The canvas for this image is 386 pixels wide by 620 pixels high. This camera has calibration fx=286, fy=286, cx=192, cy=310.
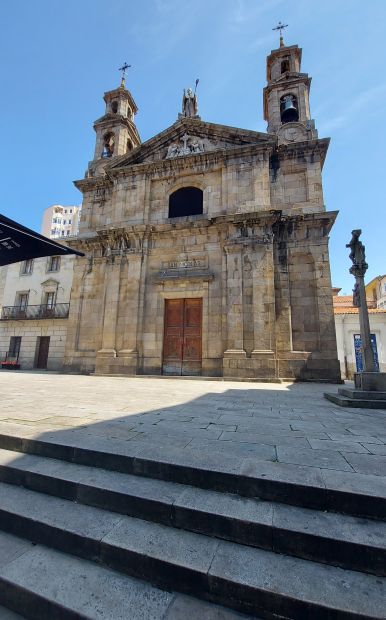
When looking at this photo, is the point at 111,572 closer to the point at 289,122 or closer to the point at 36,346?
the point at 289,122

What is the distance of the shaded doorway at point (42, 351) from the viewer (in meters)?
22.3

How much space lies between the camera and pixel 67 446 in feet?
10.2

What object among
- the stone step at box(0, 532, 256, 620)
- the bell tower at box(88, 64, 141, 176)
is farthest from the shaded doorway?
the stone step at box(0, 532, 256, 620)

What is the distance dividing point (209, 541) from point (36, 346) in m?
24.0

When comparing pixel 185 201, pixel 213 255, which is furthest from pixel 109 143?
pixel 213 255

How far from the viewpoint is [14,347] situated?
23.2 metres

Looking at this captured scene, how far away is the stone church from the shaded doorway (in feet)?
31.1

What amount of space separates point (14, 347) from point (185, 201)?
723 inches

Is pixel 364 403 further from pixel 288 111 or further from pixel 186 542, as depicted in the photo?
pixel 288 111

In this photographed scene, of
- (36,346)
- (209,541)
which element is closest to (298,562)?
(209,541)

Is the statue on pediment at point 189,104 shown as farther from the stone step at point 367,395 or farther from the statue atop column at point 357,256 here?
the stone step at point 367,395

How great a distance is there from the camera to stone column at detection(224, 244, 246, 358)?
470 inches

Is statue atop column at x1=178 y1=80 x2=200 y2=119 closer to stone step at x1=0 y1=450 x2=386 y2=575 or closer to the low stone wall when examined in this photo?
the low stone wall

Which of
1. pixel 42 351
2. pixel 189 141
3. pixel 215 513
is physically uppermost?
pixel 189 141
